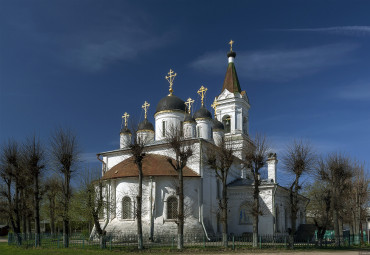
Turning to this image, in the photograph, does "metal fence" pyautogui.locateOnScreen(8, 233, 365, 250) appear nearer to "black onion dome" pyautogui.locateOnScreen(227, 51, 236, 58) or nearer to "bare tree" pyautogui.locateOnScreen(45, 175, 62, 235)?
"bare tree" pyautogui.locateOnScreen(45, 175, 62, 235)

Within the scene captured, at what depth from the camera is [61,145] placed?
81.7ft

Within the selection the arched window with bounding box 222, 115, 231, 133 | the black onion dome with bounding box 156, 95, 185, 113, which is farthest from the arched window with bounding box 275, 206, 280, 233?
the black onion dome with bounding box 156, 95, 185, 113

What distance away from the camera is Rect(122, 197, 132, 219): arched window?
90.7 feet

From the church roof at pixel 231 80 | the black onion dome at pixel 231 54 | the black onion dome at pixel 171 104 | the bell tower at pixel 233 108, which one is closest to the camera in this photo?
the black onion dome at pixel 171 104

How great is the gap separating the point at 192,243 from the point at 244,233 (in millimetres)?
6760

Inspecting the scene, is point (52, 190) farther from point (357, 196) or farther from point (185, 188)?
point (357, 196)

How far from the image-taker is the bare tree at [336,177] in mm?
27991

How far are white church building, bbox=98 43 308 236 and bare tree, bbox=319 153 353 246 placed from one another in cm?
429

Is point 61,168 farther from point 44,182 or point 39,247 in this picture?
point 44,182

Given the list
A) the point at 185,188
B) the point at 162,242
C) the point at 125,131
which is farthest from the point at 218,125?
the point at 162,242

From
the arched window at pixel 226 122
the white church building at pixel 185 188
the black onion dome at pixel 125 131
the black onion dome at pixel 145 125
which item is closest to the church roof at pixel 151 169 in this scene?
the white church building at pixel 185 188

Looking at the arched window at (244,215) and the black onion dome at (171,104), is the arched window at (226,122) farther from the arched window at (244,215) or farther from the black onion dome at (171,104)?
the arched window at (244,215)

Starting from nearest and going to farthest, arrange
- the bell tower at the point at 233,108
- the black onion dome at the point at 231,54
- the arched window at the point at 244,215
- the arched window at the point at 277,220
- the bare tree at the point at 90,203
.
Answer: the bare tree at the point at 90,203 → the arched window at the point at 244,215 → the arched window at the point at 277,220 → the bell tower at the point at 233,108 → the black onion dome at the point at 231,54

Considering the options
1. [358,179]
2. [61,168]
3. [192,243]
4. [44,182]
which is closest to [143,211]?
[192,243]
